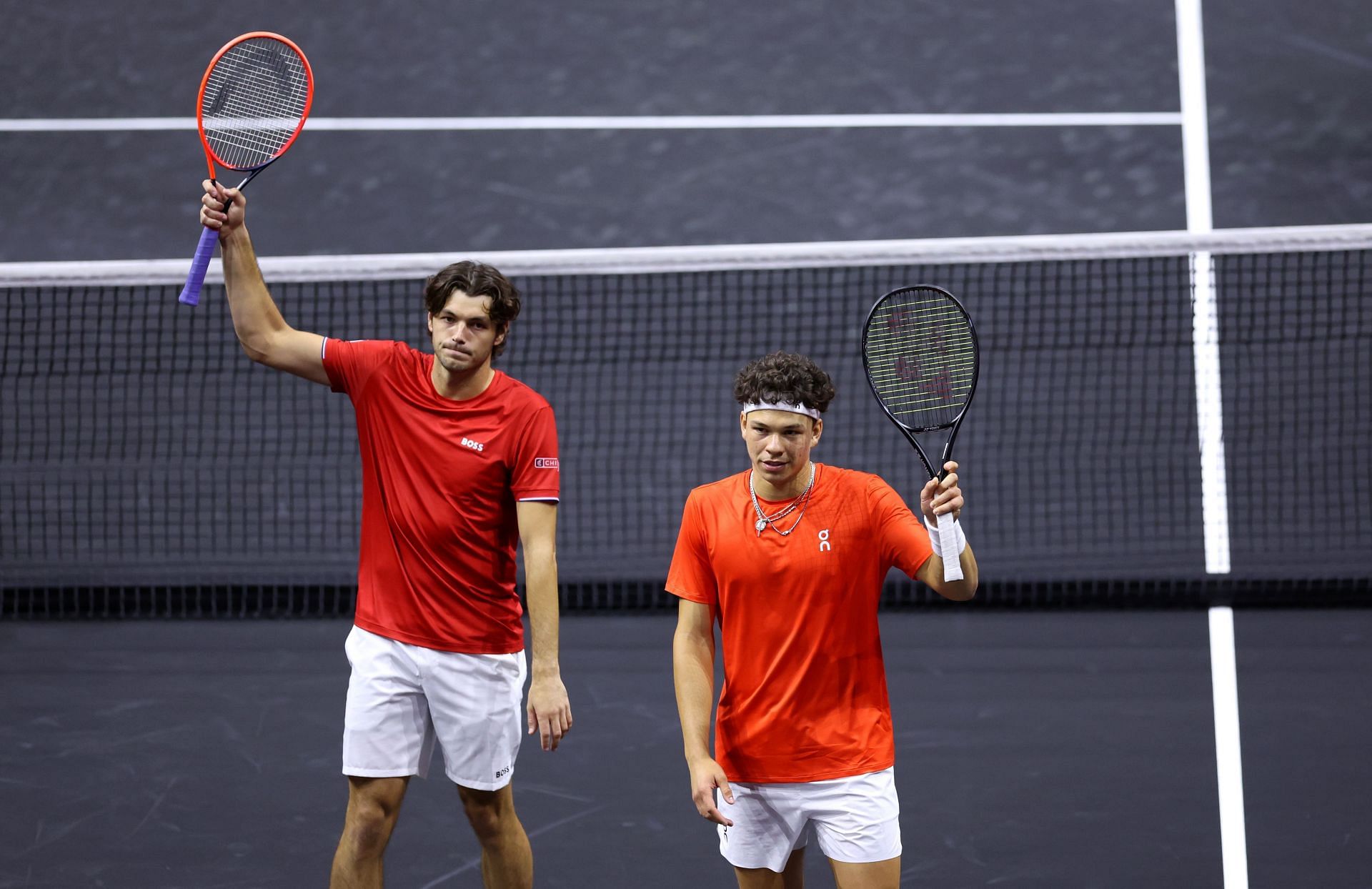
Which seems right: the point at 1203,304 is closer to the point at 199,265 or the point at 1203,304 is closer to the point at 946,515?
the point at 946,515

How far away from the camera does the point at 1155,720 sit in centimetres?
635

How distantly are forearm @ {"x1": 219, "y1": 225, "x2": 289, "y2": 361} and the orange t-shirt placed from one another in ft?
5.07

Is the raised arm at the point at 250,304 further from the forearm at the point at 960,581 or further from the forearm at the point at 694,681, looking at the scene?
the forearm at the point at 960,581

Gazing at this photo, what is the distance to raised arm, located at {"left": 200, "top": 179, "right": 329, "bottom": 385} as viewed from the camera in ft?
13.2

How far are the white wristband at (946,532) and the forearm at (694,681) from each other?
644mm

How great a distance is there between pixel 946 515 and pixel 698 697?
83 cm

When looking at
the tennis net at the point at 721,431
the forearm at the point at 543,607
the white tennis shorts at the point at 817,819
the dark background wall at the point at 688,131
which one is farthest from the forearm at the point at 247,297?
the dark background wall at the point at 688,131

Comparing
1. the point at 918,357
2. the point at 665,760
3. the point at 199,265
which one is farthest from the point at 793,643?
the point at 665,760

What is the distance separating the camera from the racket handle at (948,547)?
338 centimetres

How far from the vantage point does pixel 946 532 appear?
3.38 meters

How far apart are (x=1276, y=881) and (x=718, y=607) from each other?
8.32 feet

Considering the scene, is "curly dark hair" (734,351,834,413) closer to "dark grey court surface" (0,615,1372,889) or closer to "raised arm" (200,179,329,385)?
"raised arm" (200,179,329,385)

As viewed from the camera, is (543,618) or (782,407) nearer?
(782,407)

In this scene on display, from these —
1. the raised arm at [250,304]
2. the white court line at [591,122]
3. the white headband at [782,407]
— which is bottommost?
the white headband at [782,407]
